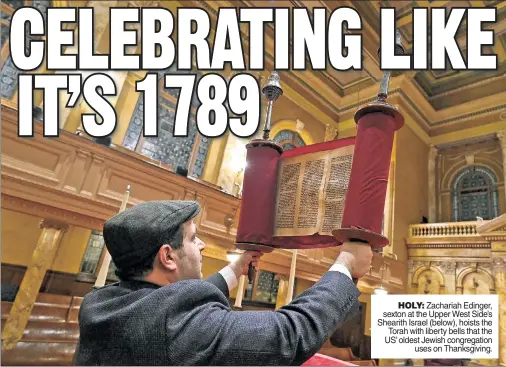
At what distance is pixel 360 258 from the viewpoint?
3.57 ft

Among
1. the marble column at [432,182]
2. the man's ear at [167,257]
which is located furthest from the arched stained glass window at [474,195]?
the man's ear at [167,257]

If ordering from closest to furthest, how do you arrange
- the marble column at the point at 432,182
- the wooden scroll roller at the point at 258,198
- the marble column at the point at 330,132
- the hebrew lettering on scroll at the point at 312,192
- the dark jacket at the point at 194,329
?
the dark jacket at the point at 194,329 < the hebrew lettering on scroll at the point at 312,192 < the wooden scroll roller at the point at 258,198 < the marble column at the point at 330,132 < the marble column at the point at 432,182

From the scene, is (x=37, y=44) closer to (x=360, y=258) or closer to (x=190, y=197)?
(x=190, y=197)

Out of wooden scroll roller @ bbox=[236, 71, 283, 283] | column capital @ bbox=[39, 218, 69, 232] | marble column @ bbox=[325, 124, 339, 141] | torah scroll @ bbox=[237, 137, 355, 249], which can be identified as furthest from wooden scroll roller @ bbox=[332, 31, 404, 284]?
marble column @ bbox=[325, 124, 339, 141]

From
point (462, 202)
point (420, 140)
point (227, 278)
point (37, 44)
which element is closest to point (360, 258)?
point (227, 278)

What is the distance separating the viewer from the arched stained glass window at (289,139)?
8500 millimetres

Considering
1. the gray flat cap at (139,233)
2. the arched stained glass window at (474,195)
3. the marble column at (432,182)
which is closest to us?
the gray flat cap at (139,233)

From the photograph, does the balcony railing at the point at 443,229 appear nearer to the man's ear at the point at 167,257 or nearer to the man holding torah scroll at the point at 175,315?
the man holding torah scroll at the point at 175,315

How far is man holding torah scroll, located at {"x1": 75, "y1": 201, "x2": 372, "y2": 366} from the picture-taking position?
759 millimetres

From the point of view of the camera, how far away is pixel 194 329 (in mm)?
758

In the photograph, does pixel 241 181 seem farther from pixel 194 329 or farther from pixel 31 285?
pixel 194 329

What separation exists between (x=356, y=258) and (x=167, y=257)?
0.62 metres

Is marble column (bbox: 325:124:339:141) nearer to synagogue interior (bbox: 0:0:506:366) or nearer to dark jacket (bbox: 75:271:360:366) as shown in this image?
synagogue interior (bbox: 0:0:506:366)

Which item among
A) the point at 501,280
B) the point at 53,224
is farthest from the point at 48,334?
the point at 501,280
